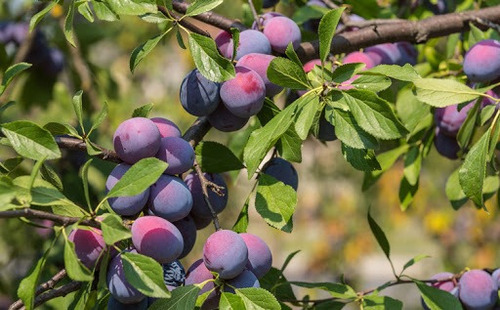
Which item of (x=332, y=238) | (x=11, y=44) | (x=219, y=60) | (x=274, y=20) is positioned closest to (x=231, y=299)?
(x=219, y=60)

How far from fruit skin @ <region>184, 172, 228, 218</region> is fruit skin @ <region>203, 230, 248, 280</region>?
84mm

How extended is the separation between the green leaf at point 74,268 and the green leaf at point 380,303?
0.42m

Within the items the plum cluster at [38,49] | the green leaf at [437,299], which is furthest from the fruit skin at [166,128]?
the plum cluster at [38,49]

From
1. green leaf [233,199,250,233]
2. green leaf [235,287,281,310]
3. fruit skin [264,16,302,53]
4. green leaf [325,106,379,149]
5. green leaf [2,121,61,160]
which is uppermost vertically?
green leaf [2,121,61,160]

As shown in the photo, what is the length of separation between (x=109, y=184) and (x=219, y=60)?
0.18 m

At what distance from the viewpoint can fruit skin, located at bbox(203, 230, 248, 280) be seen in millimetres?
735

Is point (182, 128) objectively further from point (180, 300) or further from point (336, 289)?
point (180, 300)

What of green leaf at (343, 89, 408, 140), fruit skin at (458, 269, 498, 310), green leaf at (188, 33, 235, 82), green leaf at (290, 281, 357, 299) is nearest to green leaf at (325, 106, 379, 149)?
green leaf at (343, 89, 408, 140)

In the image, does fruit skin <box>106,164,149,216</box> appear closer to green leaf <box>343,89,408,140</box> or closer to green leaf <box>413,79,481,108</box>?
green leaf <box>343,89,408,140</box>

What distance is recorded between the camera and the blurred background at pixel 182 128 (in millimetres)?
1587

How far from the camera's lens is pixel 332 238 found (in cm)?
438

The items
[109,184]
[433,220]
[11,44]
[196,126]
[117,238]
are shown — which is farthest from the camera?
[433,220]

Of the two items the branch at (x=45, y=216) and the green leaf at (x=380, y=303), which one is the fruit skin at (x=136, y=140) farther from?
the green leaf at (x=380, y=303)

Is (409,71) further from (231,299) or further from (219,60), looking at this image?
(231,299)
